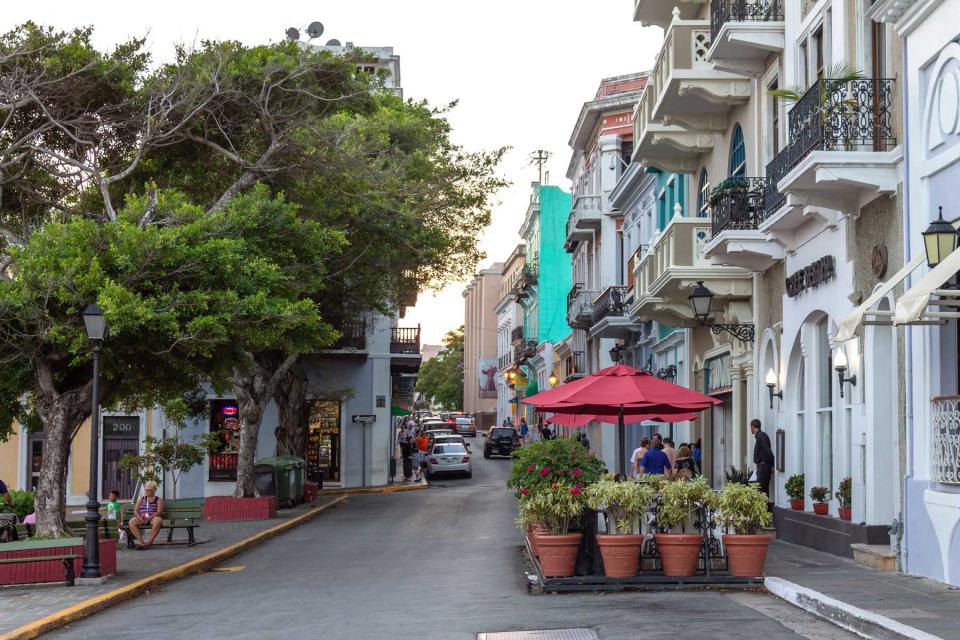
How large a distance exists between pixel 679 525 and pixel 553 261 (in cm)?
5734

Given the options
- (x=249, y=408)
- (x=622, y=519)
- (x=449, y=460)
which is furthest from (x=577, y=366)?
(x=622, y=519)

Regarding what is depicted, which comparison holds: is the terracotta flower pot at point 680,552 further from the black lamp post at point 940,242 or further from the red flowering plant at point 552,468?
the black lamp post at point 940,242

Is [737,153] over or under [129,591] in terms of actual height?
over

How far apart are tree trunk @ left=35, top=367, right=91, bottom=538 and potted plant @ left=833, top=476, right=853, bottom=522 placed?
10.9 m

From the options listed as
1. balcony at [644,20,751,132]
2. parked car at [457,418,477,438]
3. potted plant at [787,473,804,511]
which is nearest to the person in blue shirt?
potted plant at [787,473,804,511]

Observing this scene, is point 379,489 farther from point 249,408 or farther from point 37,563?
point 37,563

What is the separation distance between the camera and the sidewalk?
31.5ft

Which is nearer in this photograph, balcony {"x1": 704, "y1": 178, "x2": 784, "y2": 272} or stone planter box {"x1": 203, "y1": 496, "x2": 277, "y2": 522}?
balcony {"x1": 704, "y1": 178, "x2": 784, "y2": 272}

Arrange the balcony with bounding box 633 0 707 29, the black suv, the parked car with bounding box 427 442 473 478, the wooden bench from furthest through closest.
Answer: the black suv → the parked car with bounding box 427 442 473 478 → the balcony with bounding box 633 0 707 29 → the wooden bench

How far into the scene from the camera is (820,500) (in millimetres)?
17344

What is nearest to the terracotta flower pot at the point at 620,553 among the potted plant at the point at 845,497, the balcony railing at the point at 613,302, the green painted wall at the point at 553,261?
the potted plant at the point at 845,497

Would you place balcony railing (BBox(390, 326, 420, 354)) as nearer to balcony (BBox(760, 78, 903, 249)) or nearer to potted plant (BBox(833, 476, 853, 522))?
balcony (BBox(760, 78, 903, 249))

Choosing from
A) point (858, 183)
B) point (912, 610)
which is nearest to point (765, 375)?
point (858, 183)

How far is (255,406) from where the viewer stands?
30047 mm
